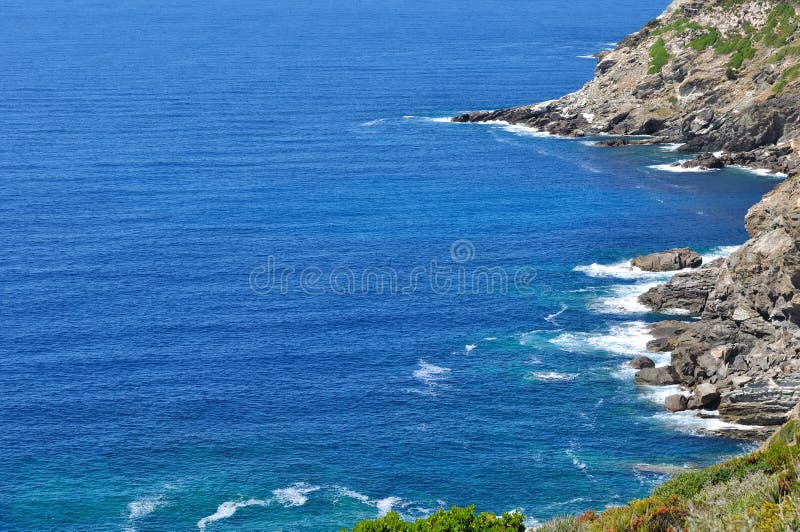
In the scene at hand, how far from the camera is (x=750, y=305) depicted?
387ft

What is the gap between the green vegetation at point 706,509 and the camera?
5097 centimetres

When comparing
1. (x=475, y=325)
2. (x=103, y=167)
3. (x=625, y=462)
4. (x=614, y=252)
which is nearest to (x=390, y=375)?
(x=475, y=325)

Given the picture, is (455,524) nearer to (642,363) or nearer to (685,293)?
(642,363)

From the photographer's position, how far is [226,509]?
92125mm

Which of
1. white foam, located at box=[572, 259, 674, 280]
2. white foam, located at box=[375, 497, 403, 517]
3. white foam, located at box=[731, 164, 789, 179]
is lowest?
white foam, located at box=[375, 497, 403, 517]

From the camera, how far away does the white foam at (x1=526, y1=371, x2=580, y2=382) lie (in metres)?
115

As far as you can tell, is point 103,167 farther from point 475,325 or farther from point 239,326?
point 475,325

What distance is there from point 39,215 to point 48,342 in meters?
48.6

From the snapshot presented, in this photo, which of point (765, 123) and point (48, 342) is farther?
point (765, 123)

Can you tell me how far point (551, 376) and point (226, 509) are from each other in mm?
38137

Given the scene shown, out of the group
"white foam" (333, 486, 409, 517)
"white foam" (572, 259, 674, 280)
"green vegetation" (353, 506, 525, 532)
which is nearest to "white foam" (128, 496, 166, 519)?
"white foam" (333, 486, 409, 517)

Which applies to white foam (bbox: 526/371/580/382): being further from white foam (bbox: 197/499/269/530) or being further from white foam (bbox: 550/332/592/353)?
white foam (bbox: 197/499/269/530)

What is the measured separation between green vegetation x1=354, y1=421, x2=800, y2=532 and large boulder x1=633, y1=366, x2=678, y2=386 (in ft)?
129

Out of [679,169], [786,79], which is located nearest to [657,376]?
[679,169]
